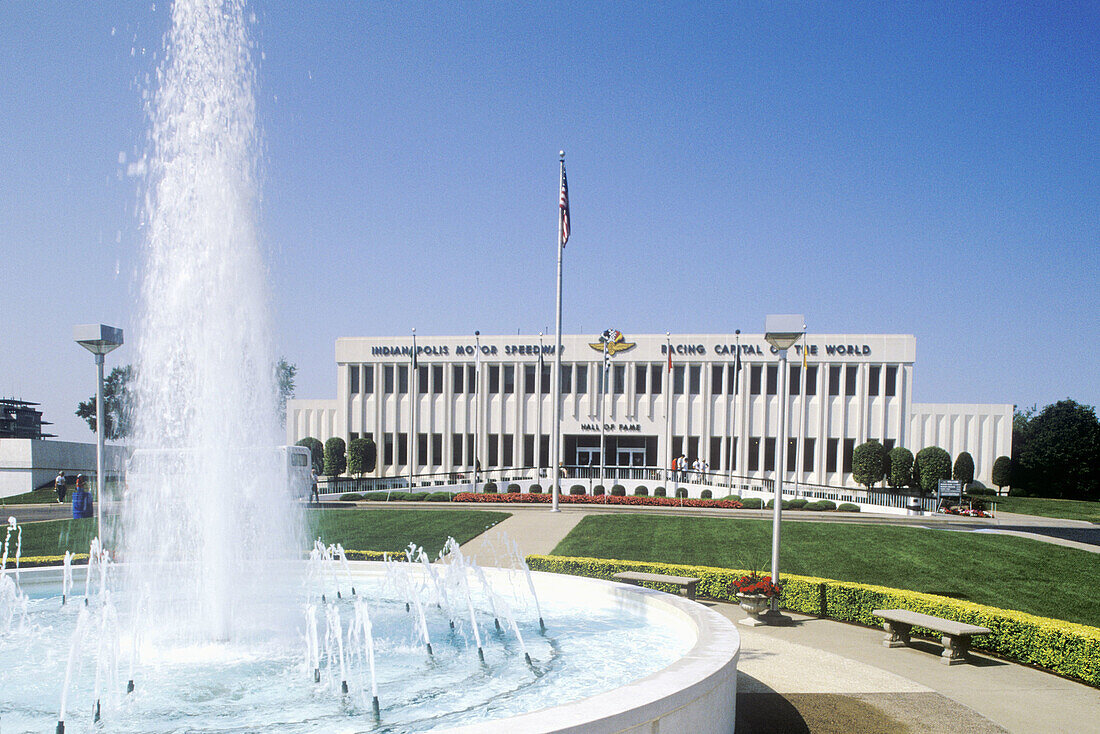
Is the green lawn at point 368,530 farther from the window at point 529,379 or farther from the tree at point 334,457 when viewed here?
the window at point 529,379

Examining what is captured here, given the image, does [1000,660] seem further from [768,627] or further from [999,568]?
[999,568]

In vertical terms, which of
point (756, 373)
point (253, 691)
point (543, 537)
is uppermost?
point (756, 373)

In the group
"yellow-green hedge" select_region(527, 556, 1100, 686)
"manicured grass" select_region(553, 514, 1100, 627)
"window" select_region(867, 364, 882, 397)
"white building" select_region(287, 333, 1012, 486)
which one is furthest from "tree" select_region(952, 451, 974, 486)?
"yellow-green hedge" select_region(527, 556, 1100, 686)

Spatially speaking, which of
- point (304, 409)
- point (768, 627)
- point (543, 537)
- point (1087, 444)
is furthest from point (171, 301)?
point (1087, 444)

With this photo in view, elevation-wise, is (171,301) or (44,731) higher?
(171,301)

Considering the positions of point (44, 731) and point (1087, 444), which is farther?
point (1087, 444)

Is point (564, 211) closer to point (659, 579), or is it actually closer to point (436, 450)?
point (659, 579)

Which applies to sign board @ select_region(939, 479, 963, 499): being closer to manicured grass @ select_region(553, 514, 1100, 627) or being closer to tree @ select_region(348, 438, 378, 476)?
manicured grass @ select_region(553, 514, 1100, 627)

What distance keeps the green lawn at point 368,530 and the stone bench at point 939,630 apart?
1123cm

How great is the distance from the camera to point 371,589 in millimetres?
12703

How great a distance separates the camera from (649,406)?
46.5m

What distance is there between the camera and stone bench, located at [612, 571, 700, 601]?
41.6 ft

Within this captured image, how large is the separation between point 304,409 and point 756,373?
30060 millimetres

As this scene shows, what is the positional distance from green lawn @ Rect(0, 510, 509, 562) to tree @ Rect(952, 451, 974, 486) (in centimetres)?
2926
